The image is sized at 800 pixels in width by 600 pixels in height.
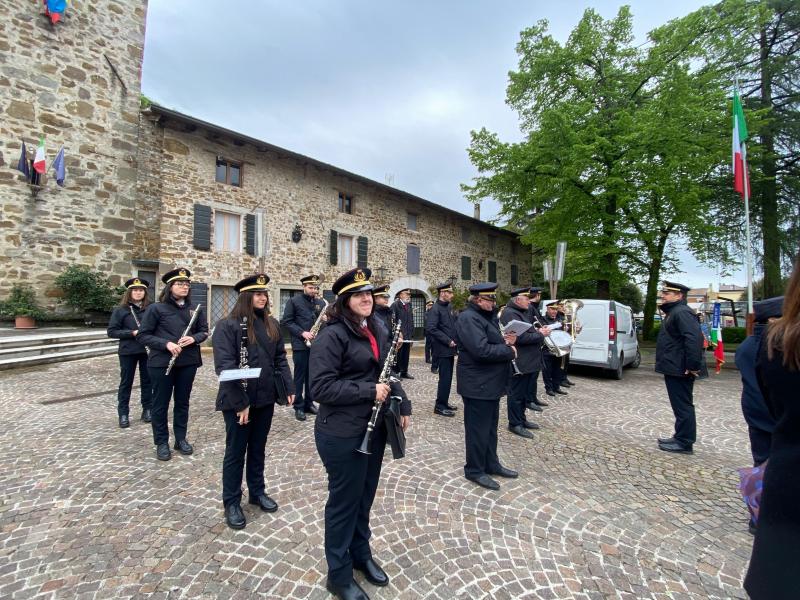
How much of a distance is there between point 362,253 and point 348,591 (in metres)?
16.1

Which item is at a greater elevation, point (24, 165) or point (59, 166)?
point (59, 166)

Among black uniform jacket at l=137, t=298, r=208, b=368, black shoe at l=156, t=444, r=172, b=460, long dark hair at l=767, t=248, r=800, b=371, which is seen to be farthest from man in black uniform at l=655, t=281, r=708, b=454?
black shoe at l=156, t=444, r=172, b=460

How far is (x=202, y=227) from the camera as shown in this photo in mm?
13250

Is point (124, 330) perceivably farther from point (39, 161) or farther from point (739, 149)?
point (739, 149)

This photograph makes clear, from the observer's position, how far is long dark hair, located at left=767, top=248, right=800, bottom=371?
46.5 inches

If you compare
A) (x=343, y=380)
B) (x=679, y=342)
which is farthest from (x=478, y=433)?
(x=679, y=342)

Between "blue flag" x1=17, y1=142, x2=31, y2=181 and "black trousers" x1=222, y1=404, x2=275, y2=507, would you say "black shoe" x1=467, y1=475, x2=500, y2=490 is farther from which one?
"blue flag" x1=17, y1=142, x2=31, y2=181

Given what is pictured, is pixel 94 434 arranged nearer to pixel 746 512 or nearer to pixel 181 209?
pixel 746 512

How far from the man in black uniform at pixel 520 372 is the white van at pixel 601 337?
4216mm

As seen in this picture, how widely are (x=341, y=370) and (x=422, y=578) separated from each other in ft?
5.27

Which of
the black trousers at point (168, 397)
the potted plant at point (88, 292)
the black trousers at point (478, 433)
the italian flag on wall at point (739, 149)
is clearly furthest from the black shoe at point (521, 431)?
the potted plant at point (88, 292)

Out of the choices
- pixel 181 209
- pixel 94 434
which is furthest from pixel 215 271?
pixel 94 434

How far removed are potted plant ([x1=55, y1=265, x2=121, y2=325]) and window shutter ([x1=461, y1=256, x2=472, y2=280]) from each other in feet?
56.6

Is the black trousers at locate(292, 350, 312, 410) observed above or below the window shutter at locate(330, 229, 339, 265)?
below
